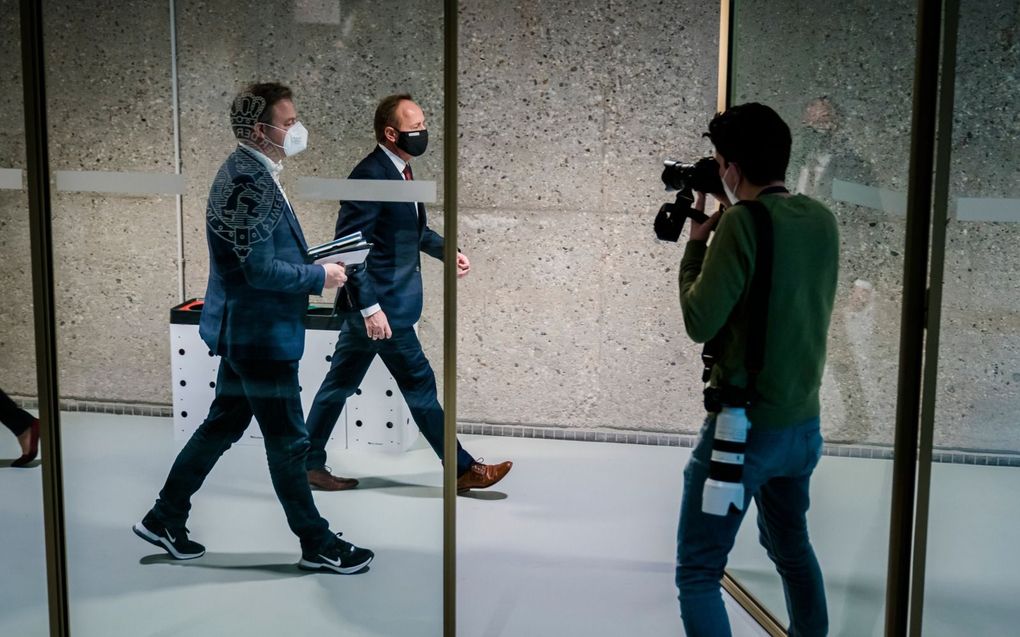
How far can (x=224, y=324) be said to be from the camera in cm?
255

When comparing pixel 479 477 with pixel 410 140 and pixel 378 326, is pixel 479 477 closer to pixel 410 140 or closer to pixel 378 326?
pixel 378 326

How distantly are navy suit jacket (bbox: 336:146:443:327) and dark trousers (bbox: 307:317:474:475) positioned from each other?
56 millimetres

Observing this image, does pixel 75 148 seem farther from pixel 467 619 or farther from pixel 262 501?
pixel 467 619

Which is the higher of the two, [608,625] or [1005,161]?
[1005,161]

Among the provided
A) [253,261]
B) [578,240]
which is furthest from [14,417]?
[578,240]

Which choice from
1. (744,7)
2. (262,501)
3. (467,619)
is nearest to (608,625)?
(467,619)

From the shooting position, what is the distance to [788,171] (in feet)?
9.16

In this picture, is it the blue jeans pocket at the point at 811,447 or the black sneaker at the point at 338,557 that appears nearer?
the blue jeans pocket at the point at 811,447

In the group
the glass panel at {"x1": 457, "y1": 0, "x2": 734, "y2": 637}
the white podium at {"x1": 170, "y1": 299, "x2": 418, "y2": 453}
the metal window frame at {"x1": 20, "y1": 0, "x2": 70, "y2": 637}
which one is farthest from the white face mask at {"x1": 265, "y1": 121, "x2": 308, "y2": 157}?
the glass panel at {"x1": 457, "y1": 0, "x2": 734, "y2": 637}

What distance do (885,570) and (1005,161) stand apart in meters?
1.02

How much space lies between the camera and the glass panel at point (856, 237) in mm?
2426

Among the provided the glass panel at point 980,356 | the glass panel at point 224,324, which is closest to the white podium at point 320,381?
the glass panel at point 224,324

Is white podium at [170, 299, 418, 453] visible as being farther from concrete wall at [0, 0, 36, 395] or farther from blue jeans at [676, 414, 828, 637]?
blue jeans at [676, 414, 828, 637]

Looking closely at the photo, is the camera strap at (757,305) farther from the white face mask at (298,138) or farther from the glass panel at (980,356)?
the white face mask at (298,138)
